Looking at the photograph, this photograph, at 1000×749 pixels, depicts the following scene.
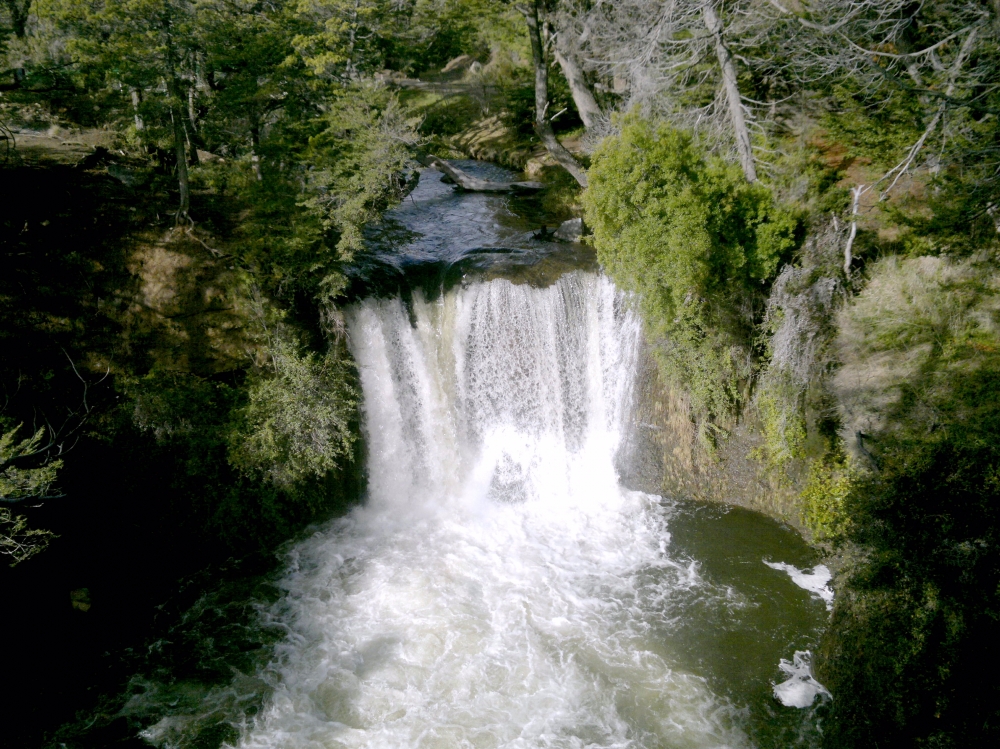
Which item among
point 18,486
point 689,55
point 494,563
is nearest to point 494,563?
point 494,563

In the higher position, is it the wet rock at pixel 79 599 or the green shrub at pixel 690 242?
the green shrub at pixel 690 242

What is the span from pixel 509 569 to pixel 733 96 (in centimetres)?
955

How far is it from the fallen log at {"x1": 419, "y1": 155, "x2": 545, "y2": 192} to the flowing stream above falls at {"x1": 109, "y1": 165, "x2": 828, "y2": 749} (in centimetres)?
264

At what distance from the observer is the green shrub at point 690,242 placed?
900 cm

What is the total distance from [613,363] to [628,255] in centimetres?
282

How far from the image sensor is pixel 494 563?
1016 centimetres

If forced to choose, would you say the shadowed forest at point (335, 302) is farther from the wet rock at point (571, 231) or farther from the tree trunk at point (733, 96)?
the wet rock at point (571, 231)

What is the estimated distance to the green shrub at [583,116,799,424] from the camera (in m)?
9.00

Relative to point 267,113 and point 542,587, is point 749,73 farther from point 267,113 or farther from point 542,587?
point 542,587

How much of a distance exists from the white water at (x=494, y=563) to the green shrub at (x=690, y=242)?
157cm

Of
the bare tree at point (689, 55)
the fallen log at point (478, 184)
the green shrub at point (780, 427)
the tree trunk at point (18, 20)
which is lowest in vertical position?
the green shrub at point (780, 427)

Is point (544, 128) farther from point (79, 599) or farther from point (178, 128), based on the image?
point (79, 599)

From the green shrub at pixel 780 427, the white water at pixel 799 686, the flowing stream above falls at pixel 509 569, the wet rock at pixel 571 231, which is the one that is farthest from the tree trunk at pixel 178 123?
the white water at pixel 799 686

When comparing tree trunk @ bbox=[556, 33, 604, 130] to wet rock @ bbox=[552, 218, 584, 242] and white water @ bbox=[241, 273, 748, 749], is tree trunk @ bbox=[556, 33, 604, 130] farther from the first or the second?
white water @ bbox=[241, 273, 748, 749]
